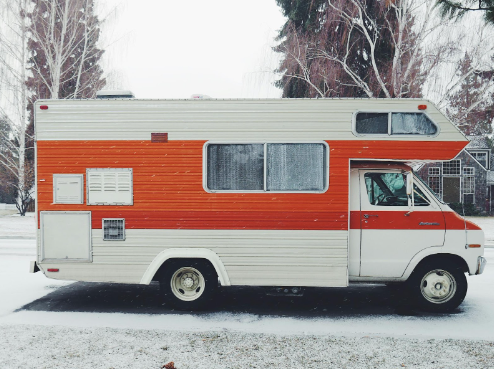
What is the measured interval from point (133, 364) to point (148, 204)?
2.22 m

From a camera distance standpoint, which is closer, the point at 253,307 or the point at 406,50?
the point at 253,307

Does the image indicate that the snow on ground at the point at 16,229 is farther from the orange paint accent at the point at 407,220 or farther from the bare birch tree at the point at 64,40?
the orange paint accent at the point at 407,220

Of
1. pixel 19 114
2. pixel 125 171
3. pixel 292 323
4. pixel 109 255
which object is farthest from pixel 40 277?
pixel 19 114

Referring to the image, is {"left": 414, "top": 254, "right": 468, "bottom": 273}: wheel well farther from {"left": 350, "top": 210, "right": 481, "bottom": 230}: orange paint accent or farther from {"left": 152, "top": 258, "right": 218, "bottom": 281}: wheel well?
{"left": 152, "top": 258, "right": 218, "bottom": 281}: wheel well

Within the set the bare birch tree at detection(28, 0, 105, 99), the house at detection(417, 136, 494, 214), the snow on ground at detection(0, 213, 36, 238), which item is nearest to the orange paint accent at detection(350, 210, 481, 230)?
the snow on ground at detection(0, 213, 36, 238)

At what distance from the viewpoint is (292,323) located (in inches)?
216

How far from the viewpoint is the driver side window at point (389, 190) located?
5910 millimetres

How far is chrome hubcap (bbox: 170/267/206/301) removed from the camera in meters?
5.94

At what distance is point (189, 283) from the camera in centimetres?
595

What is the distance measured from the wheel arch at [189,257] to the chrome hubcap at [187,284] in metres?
0.29

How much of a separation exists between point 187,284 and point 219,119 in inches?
91.3

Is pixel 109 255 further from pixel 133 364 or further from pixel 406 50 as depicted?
pixel 406 50

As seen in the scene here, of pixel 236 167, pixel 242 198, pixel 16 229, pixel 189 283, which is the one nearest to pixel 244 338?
pixel 189 283

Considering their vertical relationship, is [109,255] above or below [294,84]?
below
